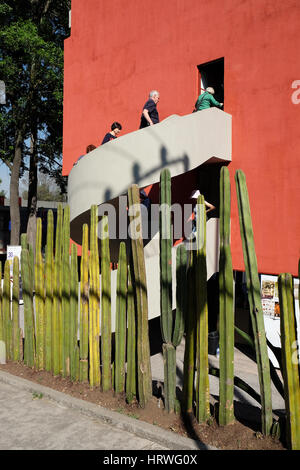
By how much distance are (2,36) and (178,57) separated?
45.8ft

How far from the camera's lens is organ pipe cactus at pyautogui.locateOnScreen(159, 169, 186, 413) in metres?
4.78

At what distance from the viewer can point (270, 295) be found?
8.01 m

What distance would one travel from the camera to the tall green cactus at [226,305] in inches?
170

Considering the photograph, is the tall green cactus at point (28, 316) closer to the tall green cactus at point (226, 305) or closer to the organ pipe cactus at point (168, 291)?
the organ pipe cactus at point (168, 291)

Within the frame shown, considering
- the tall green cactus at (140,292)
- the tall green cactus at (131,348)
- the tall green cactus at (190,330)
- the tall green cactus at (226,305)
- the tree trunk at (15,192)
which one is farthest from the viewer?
the tree trunk at (15,192)

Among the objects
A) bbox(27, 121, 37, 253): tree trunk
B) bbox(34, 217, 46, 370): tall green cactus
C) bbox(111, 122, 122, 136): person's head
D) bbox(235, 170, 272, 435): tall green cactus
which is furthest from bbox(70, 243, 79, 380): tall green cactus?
bbox(27, 121, 37, 253): tree trunk

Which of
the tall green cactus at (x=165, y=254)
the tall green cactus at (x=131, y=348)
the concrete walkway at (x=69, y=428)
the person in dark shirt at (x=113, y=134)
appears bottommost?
the concrete walkway at (x=69, y=428)

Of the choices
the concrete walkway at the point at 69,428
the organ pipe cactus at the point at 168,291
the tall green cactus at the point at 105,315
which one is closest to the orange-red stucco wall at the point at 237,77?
the organ pipe cactus at the point at 168,291

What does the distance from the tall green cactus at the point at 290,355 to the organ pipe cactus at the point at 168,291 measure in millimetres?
1234

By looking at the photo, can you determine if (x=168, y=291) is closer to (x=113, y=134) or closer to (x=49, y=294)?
(x=49, y=294)

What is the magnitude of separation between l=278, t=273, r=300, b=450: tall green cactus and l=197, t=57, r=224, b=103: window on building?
20.2 feet

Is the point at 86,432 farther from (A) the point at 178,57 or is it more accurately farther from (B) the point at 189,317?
(A) the point at 178,57

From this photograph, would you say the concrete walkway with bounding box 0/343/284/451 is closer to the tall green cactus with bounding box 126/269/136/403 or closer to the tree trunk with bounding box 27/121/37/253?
the tall green cactus with bounding box 126/269/136/403

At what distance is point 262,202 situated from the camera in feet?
25.6
